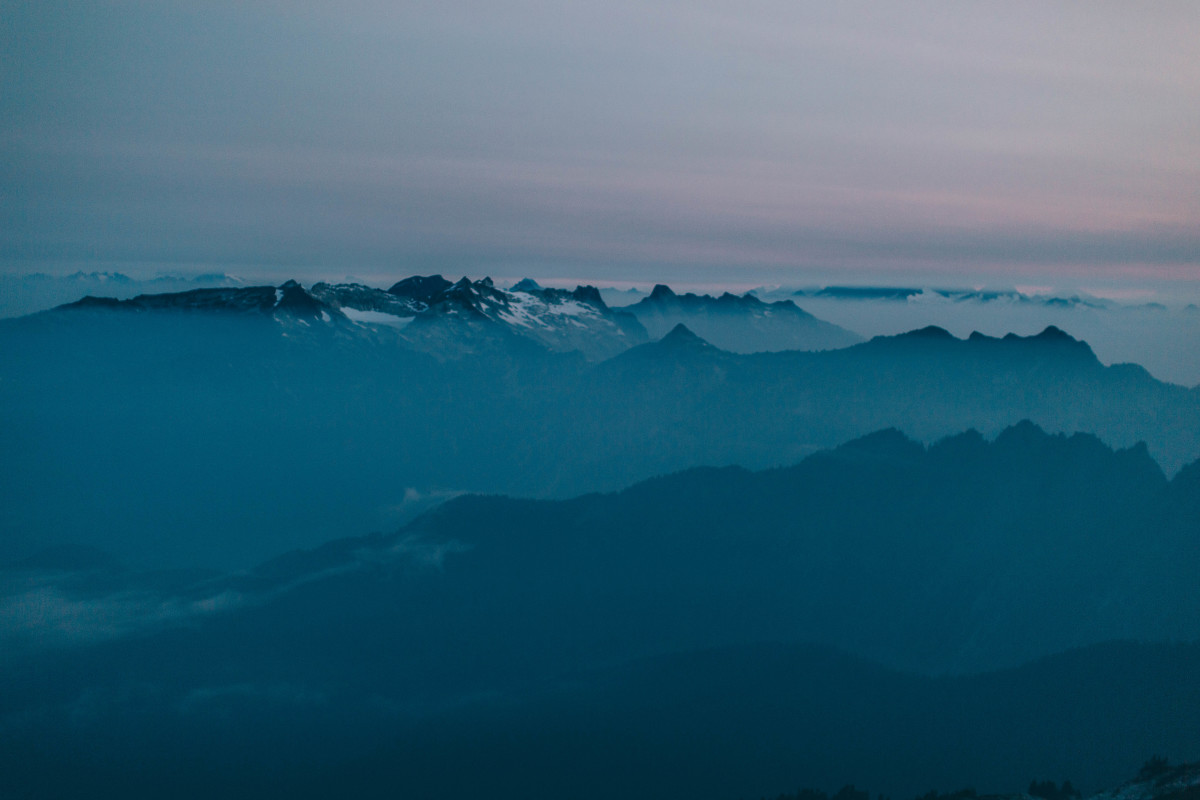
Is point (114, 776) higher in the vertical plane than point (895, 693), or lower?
lower

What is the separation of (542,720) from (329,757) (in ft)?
186

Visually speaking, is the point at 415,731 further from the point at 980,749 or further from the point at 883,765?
the point at 980,749

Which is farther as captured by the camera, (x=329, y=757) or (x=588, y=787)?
(x=329, y=757)

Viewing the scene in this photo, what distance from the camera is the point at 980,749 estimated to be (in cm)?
17588

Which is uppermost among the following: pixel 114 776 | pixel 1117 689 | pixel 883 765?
pixel 1117 689

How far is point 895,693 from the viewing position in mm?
198250

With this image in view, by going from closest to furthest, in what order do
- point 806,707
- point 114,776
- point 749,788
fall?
point 749,788 → point 114,776 → point 806,707

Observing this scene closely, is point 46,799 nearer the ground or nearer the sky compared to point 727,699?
nearer the ground

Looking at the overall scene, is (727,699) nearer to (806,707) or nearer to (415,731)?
(806,707)

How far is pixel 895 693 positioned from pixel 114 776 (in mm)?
209315

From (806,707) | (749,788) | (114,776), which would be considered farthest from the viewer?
(806,707)

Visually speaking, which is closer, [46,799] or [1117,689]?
[46,799]

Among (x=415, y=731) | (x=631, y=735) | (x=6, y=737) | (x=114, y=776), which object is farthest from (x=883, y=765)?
(x=6, y=737)

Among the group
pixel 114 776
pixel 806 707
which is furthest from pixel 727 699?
pixel 114 776
